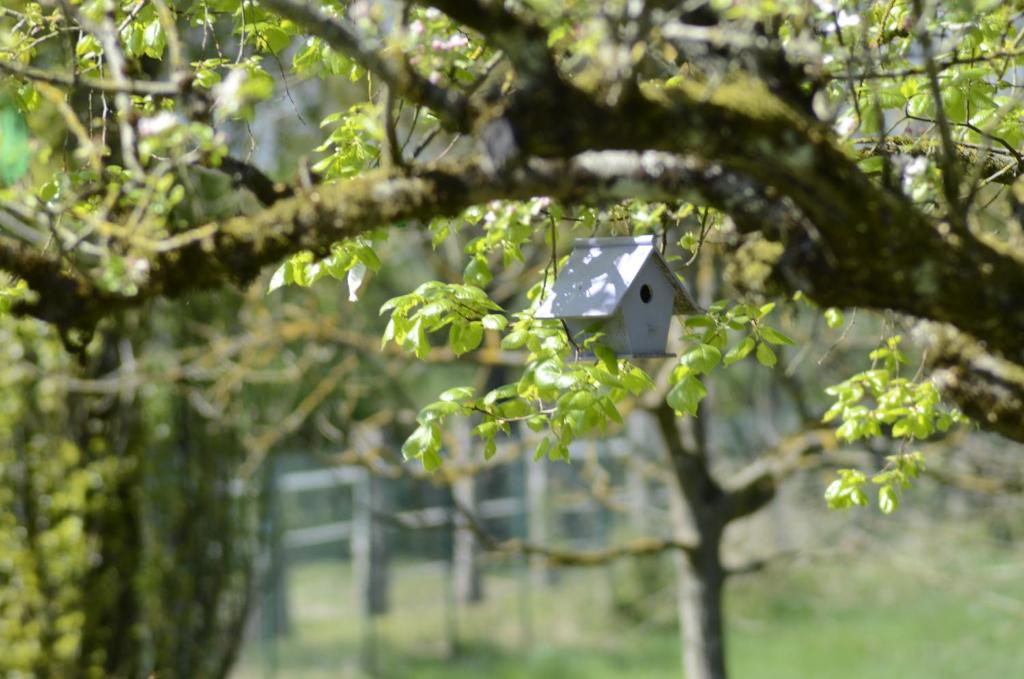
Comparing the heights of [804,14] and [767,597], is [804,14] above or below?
above

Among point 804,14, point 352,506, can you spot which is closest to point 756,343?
point 804,14

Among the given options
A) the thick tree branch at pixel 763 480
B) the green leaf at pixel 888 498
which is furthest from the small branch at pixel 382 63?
the thick tree branch at pixel 763 480

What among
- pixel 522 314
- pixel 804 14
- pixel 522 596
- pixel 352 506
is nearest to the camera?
pixel 804 14

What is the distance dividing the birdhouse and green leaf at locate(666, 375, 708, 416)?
17 cm

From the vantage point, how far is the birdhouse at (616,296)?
9.29 ft

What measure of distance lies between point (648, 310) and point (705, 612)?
342 centimetres

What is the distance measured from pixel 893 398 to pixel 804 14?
4.32 feet

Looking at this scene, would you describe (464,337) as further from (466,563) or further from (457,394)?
(466,563)

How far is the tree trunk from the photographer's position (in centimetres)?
600

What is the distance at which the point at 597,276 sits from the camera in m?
2.88

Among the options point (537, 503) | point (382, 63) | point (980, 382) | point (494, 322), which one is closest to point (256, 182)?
point (382, 63)

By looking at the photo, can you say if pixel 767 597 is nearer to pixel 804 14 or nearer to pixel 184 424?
pixel 184 424

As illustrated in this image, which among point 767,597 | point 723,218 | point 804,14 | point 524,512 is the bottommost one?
point 767,597

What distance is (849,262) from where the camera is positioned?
195cm
